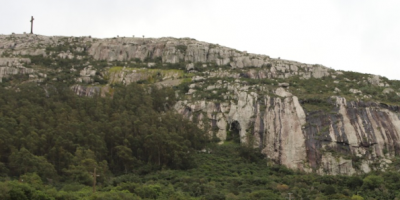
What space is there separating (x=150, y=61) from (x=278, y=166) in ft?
159

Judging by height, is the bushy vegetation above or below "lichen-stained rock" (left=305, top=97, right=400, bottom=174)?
below

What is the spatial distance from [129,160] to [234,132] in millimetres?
20013

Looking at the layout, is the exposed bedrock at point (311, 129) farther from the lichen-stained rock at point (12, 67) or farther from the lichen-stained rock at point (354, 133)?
the lichen-stained rock at point (12, 67)

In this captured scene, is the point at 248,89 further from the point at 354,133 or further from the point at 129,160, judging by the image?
the point at 129,160

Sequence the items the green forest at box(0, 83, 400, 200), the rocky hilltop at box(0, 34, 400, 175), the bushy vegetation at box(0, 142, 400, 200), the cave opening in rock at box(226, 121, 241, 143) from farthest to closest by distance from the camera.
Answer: the cave opening in rock at box(226, 121, 241, 143) < the rocky hilltop at box(0, 34, 400, 175) < the green forest at box(0, 83, 400, 200) < the bushy vegetation at box(0, 142, 400, 200)

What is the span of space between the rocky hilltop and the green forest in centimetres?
331

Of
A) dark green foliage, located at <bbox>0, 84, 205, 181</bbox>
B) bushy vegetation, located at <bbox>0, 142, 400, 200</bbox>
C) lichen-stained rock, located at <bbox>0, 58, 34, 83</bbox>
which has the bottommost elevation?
bushy vegetation, located at <bbox>0, 142, 400, 200</bbox>

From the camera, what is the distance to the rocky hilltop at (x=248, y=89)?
67.8 meters

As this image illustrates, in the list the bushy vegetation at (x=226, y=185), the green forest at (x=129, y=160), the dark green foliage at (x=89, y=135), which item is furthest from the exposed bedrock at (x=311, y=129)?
the dark green foliage at (x=89, y=135)

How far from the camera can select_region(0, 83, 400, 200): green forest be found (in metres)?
54.5

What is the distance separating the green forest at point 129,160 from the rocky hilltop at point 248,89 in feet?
10.8

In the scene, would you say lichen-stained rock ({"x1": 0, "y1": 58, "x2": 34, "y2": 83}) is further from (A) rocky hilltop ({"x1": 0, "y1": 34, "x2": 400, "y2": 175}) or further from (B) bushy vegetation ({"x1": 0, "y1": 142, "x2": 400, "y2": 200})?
(B) bushy vegetation ({"x1": 0, "y1": 142, "x2": 400, "y2": 200})

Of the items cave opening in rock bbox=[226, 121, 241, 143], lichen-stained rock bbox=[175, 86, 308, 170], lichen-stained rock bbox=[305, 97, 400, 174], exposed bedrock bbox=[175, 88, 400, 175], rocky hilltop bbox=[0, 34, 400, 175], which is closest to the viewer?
exposed bedrock bbox=[175, 88, 400, 175]

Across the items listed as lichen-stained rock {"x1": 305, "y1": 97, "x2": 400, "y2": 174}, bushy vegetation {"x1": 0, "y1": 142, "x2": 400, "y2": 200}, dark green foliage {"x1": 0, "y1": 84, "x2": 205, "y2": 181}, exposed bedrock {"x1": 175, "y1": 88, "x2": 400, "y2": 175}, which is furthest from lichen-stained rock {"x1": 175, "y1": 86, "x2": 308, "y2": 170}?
dark green foliage {"x1": 0, "y1": 84, "x2": 205, "y2": 181}
